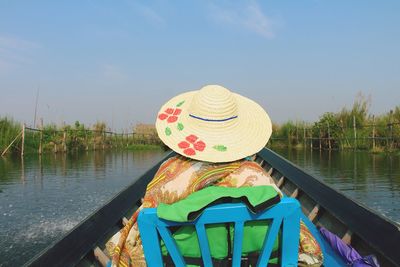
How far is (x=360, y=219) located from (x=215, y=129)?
126cm

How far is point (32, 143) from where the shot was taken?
1962 cm

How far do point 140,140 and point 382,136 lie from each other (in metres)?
15.6

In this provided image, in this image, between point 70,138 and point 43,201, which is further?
point 70,138

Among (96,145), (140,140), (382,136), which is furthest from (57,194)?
(140,140)

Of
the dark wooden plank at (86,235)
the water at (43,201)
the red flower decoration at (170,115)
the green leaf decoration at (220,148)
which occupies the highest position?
the red flower decoration at (170,115)

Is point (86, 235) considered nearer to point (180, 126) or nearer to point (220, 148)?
point (180, 126)

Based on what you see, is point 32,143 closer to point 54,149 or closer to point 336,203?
point 54,149

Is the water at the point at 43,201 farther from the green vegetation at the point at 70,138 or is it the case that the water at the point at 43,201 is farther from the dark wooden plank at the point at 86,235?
the green vegetation at the point at 70,138

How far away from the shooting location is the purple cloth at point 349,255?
2.05 meters

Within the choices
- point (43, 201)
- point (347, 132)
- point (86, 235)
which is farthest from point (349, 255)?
point (347, 132)

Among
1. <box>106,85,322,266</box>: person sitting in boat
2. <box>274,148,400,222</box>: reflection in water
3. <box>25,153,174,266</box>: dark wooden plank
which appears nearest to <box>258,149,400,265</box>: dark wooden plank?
<box>106,85,322,266</box>: person sitting in boat

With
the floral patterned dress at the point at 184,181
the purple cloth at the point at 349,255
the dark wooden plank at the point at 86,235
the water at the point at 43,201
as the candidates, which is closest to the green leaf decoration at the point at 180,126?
the floral patterned dress at the point at 184,181

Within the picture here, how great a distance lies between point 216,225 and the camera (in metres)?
1.46

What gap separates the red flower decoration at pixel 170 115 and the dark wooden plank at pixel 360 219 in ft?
4.00
